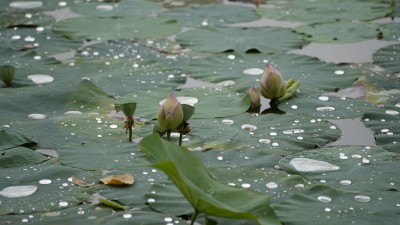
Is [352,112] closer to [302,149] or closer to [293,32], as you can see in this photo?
[302,149]

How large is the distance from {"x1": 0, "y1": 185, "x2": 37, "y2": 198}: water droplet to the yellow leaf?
0.60 feet

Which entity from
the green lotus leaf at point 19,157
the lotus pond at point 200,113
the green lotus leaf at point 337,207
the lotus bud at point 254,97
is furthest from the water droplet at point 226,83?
the green lotus leaf at point 337,207

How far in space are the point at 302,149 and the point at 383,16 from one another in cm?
156

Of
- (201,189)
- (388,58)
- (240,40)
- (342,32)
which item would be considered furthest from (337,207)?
(342,32)

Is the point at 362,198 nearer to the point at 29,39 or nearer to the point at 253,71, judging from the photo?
the point at 253,71

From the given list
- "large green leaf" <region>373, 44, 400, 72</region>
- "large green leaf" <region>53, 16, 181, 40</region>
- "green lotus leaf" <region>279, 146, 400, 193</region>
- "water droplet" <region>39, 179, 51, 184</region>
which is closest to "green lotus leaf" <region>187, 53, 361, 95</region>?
"large green leaf" <region>373, 44, 400, 72</region>

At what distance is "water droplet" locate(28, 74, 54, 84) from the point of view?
3088 millimetres

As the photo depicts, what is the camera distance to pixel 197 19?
3.91 metres

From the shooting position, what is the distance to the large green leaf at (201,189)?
1758 mm

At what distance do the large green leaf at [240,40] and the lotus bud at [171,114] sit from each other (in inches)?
39.6

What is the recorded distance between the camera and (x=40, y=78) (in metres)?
3.12

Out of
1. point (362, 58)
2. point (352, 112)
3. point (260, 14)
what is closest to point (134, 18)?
point (260, 14)

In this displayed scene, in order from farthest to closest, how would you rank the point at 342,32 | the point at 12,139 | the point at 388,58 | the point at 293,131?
the point at 342,32, the point at 388,58, the point at 293,131, the point at 12,139

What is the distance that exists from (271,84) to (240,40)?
738 mm
